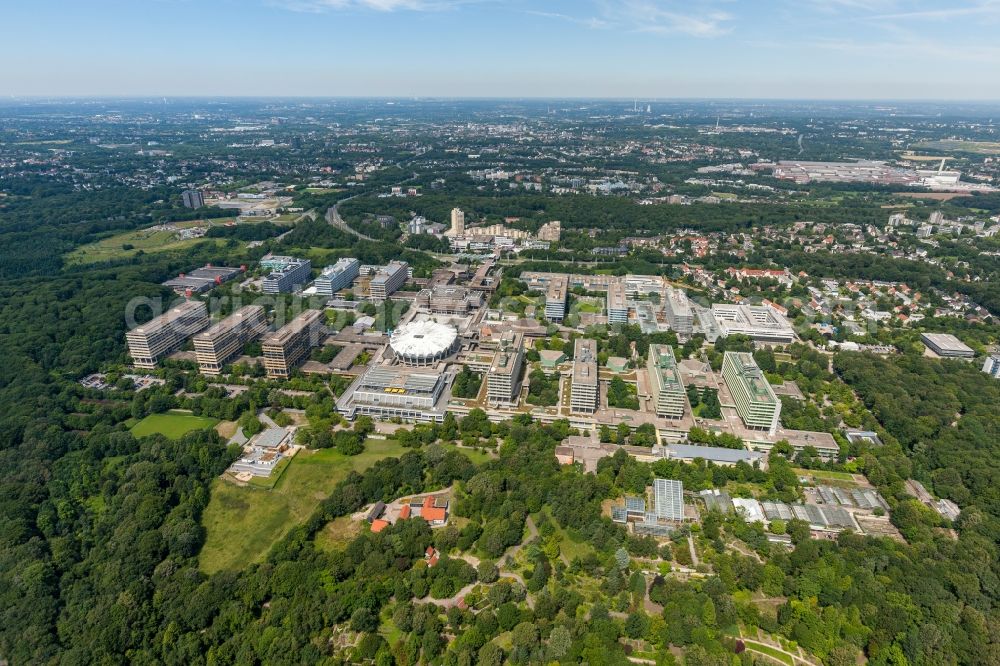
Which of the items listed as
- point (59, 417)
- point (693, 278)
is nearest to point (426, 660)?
point (59, 417)

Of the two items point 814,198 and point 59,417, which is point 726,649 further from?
point 814,198

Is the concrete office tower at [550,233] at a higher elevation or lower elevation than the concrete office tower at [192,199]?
lower

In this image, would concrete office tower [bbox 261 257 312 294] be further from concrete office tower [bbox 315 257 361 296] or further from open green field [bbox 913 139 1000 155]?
open green field [bbox 913 139 1000 155]

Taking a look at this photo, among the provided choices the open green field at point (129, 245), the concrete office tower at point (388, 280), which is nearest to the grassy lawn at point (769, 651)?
the concrete office tower at point (388, 280)

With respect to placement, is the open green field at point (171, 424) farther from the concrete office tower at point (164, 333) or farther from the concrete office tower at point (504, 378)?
the concrete office tower at point (504, 378)

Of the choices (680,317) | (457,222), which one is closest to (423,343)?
(680,317)

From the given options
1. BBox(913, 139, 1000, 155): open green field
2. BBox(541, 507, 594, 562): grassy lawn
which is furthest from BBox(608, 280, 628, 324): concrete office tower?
BBox(913, 139, 1000, 155): open green field

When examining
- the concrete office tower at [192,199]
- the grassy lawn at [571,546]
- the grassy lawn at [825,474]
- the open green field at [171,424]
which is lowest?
the open green field at [171,424]

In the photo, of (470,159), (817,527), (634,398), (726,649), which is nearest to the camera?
(726,649)
